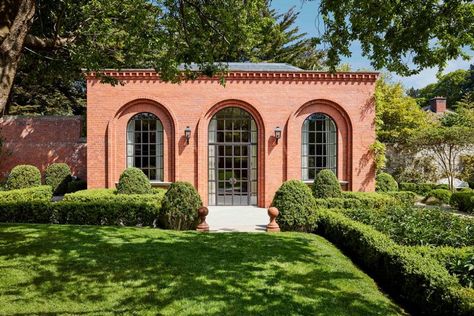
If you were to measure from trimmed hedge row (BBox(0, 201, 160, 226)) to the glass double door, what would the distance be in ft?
19.4

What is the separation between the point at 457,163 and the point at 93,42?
20.8 meters

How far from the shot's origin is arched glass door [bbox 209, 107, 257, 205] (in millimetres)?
15727

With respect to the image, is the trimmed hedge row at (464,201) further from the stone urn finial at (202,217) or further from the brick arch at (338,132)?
the stone urn finial at (202,217)

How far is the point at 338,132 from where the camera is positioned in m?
15.7

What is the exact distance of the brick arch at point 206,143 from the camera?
15.3 m

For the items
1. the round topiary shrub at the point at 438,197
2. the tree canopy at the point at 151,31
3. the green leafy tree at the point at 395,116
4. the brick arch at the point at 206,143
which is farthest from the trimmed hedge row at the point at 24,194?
the green leafy tree at the point at 395,116

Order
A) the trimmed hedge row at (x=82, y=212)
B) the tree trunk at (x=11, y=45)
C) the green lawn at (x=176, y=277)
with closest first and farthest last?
the tree trunk at (x=11, y=45) → the green lawn at (x=176, y=277) → the trimmed hedge row at (x=82, y=212)

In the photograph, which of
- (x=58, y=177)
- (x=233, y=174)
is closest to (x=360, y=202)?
(x=233, y=174)

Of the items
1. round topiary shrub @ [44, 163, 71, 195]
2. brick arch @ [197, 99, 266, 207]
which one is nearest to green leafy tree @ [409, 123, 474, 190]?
brick arch @ [197, 99, 266, 207]

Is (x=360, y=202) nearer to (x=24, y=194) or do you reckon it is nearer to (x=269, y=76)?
(x=269, y=76)

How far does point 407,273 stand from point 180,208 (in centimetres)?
602

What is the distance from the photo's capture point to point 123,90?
15.2m

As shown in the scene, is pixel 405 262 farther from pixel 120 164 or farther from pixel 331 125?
pixel 120 164

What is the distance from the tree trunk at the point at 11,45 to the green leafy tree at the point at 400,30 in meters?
4.72
